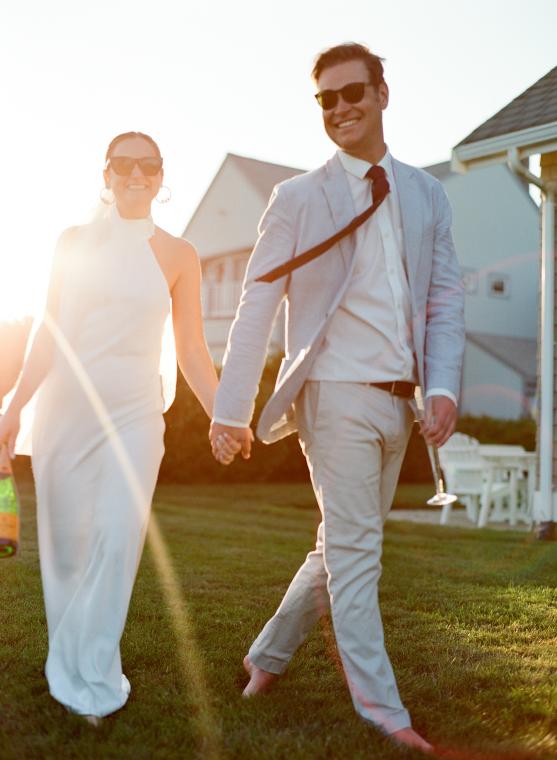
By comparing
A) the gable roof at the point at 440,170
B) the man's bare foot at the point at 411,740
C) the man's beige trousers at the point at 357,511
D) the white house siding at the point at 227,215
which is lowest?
the man's bare foot at the point at 411,740

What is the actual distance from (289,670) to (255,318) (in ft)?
5.45

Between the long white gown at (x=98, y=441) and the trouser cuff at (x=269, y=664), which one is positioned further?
the trouser cuff at (x=269, y=664)

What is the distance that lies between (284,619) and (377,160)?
1.68 metres

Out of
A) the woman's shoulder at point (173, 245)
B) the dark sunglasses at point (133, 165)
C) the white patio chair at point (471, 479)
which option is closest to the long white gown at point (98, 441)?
the woman's shoulder at point (173, 245)

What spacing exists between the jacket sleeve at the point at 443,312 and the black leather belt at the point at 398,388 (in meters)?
0.06

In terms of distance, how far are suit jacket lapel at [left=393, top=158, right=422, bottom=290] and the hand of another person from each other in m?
1.56

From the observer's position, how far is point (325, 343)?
11.8 ft

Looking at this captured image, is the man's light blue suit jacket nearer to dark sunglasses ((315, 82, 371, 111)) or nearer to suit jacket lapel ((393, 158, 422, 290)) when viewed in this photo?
suit jacket lapel ((393, 158, 422, 290))

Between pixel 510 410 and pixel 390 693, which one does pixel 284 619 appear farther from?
pixel 510 410

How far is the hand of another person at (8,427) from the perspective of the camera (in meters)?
4.02

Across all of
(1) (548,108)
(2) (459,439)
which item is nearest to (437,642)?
(1) (548,108)

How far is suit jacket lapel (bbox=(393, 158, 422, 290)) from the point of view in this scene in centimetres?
362

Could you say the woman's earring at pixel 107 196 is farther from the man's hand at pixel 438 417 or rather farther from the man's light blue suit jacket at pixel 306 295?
the man's hand at pixel 438 417

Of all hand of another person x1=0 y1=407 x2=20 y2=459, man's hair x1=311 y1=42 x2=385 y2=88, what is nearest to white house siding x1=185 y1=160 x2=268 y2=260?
hand of another person x1=0 y1=407 x2=20 y2=459
